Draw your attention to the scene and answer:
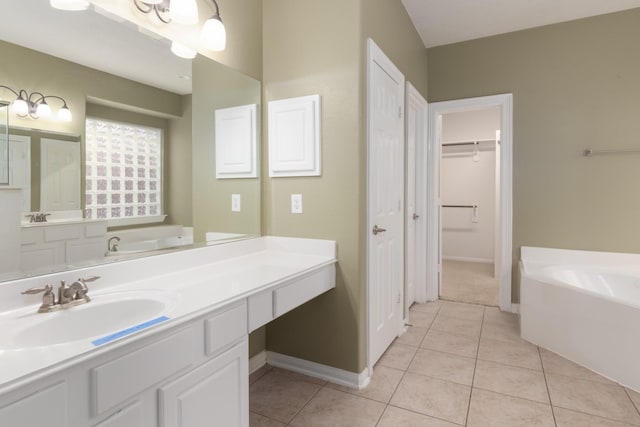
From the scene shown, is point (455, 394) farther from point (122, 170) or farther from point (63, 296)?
point (122, 170)

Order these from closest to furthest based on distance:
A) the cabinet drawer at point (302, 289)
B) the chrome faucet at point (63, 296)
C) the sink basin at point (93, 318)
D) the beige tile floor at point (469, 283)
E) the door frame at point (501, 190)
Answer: the sink basin at point (93, 318) < the chrome faucet at point (63, 296) < the cabinet drawer at point (302, 289) < the door frame at point (501, 190) < the beige tile floor at point (469, 283)

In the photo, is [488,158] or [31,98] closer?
[31,98]

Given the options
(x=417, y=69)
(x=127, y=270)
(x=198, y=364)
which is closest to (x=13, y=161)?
(x=127, y=270)

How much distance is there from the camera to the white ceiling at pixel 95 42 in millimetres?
1196

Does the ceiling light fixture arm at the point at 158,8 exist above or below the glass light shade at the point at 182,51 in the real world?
above

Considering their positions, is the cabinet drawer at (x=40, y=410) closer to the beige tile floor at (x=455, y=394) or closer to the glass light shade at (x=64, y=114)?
the glass light shade at (x=64, y=114)

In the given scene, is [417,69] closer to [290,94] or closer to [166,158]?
[290,94]

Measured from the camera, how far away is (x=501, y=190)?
3412mm

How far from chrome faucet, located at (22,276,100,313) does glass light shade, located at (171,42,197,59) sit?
3.76 feet

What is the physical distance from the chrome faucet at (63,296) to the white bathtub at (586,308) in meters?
2.81

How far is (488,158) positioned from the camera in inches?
223

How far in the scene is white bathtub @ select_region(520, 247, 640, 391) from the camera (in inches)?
83.1

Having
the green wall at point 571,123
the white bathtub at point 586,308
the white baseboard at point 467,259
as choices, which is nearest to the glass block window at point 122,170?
the white bathtub at point 586,308

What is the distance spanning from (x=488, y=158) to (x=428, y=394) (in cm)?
462
